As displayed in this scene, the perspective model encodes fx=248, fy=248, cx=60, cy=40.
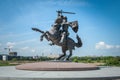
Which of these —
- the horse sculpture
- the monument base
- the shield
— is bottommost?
the monument base

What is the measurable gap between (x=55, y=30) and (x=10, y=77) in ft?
21.5

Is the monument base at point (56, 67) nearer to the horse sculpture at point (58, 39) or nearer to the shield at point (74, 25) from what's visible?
the horse sculpture at point (58, 39)

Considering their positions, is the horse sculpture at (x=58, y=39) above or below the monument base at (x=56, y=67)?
above

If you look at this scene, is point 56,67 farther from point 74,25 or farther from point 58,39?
point 74,25

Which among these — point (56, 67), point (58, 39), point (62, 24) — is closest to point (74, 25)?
point (62, 24)

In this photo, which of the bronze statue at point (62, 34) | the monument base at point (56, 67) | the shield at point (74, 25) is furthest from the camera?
the shield at point (74, 25)

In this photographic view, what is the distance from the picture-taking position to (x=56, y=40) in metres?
15.7

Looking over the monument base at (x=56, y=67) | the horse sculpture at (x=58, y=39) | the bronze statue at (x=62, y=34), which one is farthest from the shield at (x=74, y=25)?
the monument base at (x=56, y=67)

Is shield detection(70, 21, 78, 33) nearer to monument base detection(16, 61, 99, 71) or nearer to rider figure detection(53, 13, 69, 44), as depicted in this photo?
rider figure detection(53, 13, 69, 44)

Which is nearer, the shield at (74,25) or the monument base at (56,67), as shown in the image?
the monument base at (56,67)

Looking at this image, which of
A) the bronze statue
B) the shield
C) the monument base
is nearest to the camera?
the monument base

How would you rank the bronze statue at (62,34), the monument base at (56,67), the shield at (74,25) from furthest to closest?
the shield at (74,25) → the bronze statue at (62,34) → the monument base at (56,67)

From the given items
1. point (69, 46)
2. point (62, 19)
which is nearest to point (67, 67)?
point (69, 46)

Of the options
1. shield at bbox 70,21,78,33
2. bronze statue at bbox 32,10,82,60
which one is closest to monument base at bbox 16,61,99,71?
bronze statue at bbox 32,10,82,60
